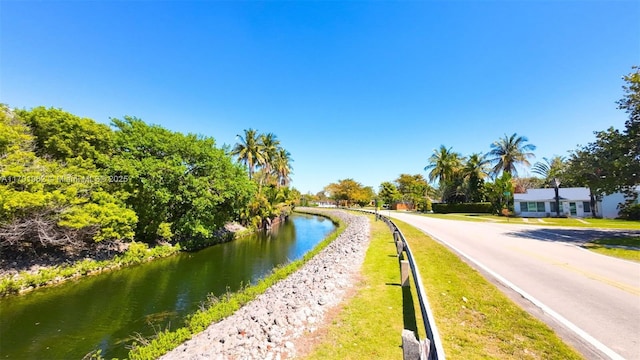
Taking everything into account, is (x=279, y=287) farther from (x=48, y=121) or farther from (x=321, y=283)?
(x=48, y=121)

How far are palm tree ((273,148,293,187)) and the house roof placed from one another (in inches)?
1657

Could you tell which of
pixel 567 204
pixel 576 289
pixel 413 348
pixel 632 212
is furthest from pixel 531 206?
pixel 413 348

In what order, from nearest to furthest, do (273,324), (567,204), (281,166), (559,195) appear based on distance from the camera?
(273,324) → (567,204) → (559,195) → (281,166)

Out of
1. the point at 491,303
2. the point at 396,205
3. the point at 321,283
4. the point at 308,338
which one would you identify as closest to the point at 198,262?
the point at 321,283

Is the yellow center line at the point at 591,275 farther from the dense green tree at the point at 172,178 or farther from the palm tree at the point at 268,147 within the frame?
the palm tree at the point at 268,147

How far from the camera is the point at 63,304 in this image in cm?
1181

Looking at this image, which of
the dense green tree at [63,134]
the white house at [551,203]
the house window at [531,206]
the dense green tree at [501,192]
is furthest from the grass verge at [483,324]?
the house window at [531,206]

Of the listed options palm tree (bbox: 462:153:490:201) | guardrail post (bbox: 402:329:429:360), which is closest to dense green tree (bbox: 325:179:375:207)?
palm tree (bbox: 462:153:490:201)

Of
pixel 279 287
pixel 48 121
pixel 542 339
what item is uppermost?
pixel 48 121

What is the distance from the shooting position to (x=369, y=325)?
631 centimetres

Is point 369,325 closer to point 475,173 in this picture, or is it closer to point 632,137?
point 632,137

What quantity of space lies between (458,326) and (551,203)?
4617cm

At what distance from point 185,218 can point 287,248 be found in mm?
9063

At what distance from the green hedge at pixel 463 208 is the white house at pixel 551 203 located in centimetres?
456
